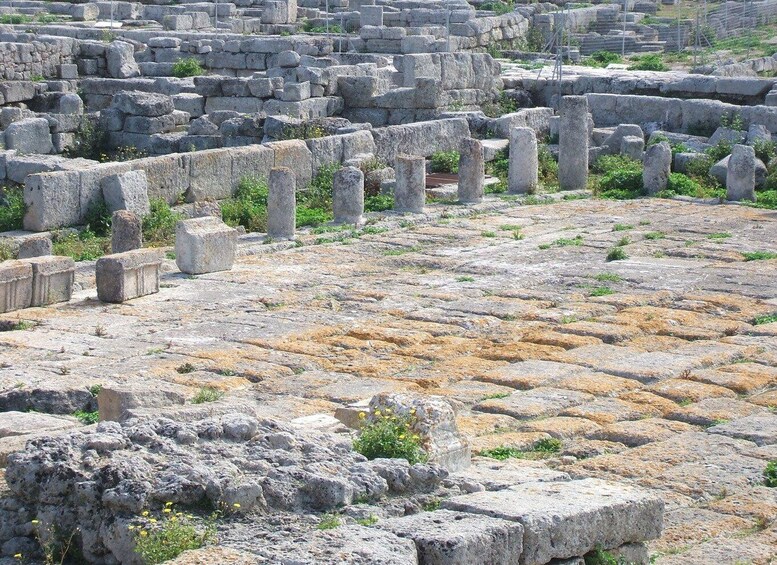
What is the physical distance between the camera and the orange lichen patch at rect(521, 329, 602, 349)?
12906 mm

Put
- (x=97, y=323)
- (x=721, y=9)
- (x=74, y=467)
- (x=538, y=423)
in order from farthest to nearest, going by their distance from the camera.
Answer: (x=721, y=9) → (x=97, y=323) → (x=538, y=423) → (x=74, y=467)

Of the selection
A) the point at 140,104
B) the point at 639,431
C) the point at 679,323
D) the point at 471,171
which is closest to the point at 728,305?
the point at 679,323

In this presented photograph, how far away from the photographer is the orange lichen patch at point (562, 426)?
10078mm

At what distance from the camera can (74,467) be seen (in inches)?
271

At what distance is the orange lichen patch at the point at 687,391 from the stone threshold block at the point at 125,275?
558 centimetres

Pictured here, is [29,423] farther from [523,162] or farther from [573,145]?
[573,145]

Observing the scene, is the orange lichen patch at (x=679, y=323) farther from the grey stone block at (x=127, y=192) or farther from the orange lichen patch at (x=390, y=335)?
the grey stone block at (x=127, y=192)

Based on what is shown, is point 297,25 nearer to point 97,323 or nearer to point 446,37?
point 446,37

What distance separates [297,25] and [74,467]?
115 feet

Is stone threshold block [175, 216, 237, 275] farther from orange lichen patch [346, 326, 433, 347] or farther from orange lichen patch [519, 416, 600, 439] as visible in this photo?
orange lichen patch [519, 416, 600, 439]

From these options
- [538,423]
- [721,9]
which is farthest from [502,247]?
[721,9]

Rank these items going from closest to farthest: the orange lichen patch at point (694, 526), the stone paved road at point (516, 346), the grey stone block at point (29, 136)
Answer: the orange lichen patch at point (694, 526)
the stone paved road at point (516, 346)
the grey stone block at point (29, 136)

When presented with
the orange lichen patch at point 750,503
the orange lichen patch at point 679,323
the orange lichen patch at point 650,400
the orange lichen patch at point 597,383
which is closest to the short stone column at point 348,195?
the orange lichen patch at point 679,323

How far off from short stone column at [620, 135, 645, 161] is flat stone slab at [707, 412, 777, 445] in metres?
14.0
